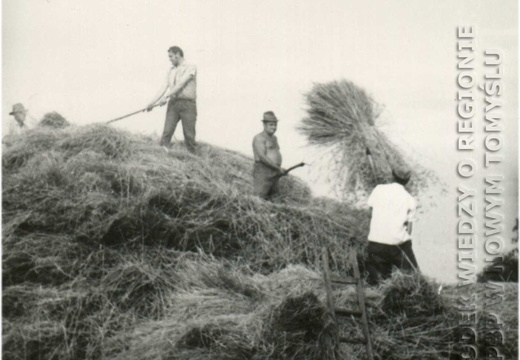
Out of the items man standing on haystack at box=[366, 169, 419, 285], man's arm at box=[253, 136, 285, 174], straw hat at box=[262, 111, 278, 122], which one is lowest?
man standing on haystack at box=[366, 169, 419, 285]

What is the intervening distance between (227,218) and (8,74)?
1.92m

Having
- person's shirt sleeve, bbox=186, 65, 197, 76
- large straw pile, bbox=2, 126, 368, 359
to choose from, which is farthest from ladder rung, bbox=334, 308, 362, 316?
person's shirt sleeve, bbox=186, 65, 197, 76

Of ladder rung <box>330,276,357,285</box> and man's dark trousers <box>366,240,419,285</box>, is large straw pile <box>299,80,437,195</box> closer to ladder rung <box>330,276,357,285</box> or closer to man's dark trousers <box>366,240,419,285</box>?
man's dark trousers <box>366,240,419,285</box>

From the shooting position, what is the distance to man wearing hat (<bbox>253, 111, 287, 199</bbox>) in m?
6.62

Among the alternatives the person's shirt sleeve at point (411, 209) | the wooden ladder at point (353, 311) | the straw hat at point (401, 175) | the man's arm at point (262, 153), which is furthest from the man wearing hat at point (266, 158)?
the wooden ladder at point (353, 311)

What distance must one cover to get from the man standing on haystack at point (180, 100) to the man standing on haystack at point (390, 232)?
2365mm

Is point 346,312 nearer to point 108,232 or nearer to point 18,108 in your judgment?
point 108,232

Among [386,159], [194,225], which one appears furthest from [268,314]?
[386,159]

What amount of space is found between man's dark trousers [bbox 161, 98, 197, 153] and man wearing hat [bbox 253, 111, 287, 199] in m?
0.74

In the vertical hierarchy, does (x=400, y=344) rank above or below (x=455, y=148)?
below

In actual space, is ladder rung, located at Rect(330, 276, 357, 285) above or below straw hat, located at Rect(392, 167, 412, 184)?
below

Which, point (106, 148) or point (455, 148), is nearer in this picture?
point (455, 148)

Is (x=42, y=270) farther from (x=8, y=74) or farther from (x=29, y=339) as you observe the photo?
(x=8, y=74)

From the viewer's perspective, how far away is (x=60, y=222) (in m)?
5.31
